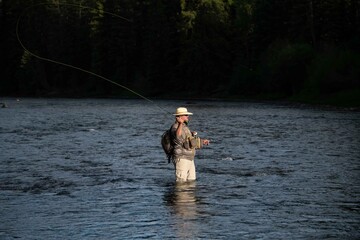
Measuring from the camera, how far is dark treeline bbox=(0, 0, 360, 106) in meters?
69.1

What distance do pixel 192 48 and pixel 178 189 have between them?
240ft

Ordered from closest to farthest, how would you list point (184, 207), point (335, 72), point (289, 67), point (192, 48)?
point (184, 207), point (335, 72), point (289, 67), point (192, 48)

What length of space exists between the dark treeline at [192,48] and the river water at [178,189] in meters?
34.4

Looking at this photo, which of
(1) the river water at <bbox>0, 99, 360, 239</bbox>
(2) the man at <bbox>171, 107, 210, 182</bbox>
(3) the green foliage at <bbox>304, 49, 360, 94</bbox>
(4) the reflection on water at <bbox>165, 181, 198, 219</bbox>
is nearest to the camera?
(1) the river water at <bbox>0, 99, 360, 239</bbox>

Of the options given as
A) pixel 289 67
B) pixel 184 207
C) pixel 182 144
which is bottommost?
pixel 184 207

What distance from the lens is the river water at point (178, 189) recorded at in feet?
37.8

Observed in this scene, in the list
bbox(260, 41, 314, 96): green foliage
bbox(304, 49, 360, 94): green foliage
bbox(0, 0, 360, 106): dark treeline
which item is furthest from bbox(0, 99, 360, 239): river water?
bbox(260, 41, 314, 96): green foliage

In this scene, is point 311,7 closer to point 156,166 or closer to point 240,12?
point 240,12

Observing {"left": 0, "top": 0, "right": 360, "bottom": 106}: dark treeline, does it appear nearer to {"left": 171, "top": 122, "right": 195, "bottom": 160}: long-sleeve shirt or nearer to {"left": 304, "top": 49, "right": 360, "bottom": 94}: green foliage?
{"left": 304, "top": 49, "right": 360, "bottom": 94}: green foliage

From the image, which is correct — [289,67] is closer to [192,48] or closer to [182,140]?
[192,48]

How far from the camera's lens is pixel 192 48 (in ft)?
288

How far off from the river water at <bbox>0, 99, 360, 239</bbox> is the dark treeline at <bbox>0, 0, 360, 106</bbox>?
113 feet

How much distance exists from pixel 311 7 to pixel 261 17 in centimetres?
769

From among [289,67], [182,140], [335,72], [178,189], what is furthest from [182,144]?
[289,67]
